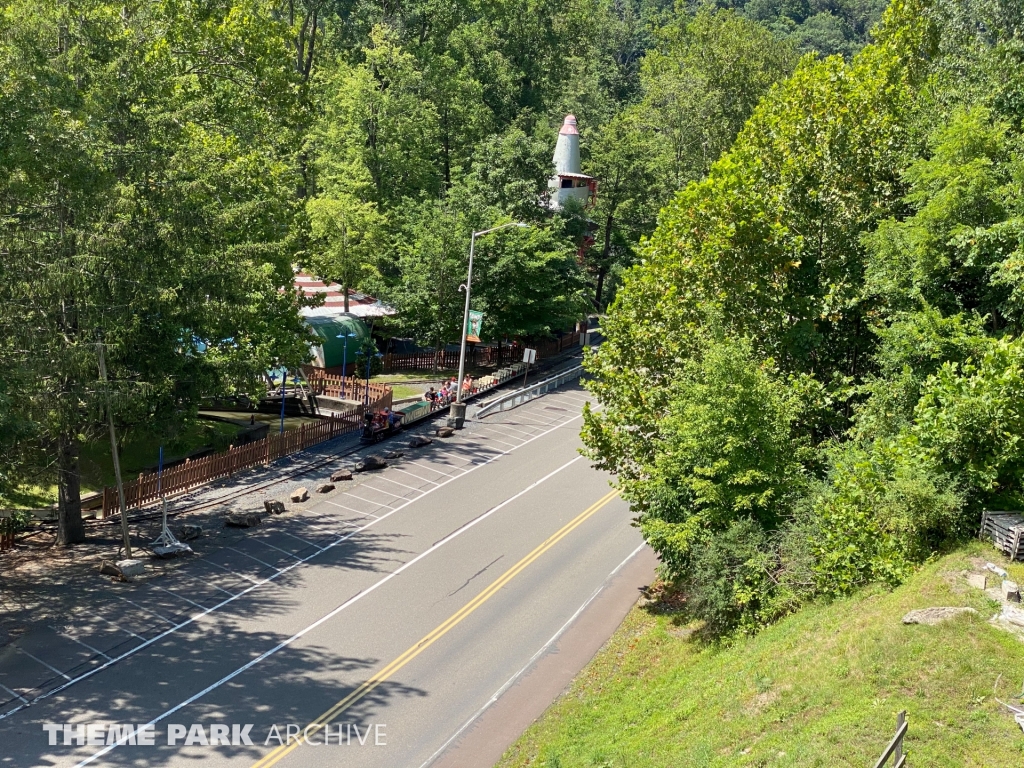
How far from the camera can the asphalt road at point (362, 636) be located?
1805 centimetres

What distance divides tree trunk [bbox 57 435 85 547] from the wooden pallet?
22590 mm

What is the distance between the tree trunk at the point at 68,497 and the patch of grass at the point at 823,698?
1540cm

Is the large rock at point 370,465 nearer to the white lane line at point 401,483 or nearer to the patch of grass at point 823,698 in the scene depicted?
the white lane line at point 401,483

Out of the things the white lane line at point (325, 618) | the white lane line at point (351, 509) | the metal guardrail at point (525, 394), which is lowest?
the white lane line at point (325, 618)

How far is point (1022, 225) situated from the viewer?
69.1 ft

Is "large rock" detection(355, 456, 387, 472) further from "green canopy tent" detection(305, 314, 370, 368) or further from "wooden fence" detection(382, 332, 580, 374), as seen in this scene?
"wooden fence" detection(382, 332, 580, 374)

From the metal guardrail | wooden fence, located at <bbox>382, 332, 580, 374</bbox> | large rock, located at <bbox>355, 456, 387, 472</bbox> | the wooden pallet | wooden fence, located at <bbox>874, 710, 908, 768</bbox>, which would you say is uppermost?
the wooden pallet

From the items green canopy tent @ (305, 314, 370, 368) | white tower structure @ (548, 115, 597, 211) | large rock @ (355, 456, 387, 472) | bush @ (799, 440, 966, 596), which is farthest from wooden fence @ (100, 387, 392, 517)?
white tower structure @ (548, 115, 597, 211)

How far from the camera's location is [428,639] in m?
22.4

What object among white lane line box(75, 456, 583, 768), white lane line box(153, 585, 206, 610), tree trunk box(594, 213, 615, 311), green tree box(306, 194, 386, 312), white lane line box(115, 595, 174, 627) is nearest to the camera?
white lane line box(75, 456, 583, 768)

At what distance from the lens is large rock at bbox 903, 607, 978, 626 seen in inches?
607

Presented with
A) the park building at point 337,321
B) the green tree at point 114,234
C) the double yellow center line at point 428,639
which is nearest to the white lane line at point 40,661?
the green tree at point 114,234

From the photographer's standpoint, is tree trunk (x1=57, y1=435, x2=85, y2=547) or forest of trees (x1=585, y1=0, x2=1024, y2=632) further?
tree trunk (x1=57, y1=435, x2=85, y2=547)

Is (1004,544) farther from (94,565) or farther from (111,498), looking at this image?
(111,498)
